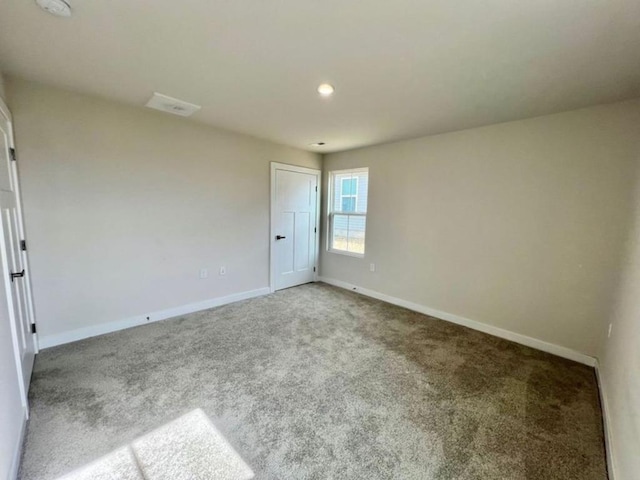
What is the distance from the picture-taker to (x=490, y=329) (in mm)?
3062

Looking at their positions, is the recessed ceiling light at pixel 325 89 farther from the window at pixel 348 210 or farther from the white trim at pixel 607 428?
the white trim at pixel 607 428

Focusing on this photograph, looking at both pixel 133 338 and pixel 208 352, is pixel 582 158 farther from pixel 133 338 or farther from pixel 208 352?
pixel 133 338

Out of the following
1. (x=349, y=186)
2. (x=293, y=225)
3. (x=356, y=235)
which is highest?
(x=349, y=186)

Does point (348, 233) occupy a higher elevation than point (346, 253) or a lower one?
higher

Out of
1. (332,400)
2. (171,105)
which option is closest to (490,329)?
(332,400)

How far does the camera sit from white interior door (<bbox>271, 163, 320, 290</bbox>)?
4.21 metres

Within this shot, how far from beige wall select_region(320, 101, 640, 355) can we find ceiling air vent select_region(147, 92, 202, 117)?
97.9 inches

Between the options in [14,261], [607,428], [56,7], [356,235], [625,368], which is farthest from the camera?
[356,235]

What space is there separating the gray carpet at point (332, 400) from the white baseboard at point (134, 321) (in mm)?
102

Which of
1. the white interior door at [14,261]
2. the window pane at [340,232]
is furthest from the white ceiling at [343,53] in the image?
the window pane at [340,232]

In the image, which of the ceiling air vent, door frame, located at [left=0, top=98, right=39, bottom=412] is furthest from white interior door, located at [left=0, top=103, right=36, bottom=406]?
the ceiling air vent

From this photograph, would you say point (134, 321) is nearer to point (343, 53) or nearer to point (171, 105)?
point (171, 105)

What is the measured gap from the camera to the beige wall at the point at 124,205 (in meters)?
2.40

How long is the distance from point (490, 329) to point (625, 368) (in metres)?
1.57
